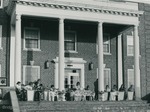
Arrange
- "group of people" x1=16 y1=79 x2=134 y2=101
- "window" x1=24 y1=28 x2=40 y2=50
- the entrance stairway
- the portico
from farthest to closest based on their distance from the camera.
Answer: "window" x1=24 y1=28 x2=40 y2=50, the portico, "group of people" x1=16 y1=79 x2=134 y2=101, the entrance stairway

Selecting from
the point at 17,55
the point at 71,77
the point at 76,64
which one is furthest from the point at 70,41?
the point at 17,55

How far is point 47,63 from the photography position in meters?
26.9

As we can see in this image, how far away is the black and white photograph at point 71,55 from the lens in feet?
72.0

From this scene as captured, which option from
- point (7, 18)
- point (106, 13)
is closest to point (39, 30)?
point (7, 18)

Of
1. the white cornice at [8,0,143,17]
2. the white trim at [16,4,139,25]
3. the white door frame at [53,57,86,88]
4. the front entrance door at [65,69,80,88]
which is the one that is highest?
the white cornice at [8,0,143,17]

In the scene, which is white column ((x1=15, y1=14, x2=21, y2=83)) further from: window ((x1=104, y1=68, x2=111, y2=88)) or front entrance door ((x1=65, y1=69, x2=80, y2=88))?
window ((x1=104, y1=68, x2=111, y2=88))

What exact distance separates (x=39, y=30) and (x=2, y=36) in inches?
114

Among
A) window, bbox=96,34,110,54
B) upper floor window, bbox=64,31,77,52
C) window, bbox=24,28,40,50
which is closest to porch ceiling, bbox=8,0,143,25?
window, bbox=24,28,40,50

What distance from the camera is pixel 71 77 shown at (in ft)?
91.4

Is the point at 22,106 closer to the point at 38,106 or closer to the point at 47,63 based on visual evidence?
the point at 38,106

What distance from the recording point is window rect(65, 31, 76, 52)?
2809cm

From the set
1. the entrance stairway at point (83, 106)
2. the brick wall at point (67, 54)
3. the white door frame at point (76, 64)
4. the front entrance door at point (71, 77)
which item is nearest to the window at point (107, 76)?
the brick wall at point (67, 54)

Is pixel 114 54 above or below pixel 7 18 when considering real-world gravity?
below

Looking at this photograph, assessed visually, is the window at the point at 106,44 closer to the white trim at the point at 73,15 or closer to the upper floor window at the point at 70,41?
the upper floor window at the point at 70,41
